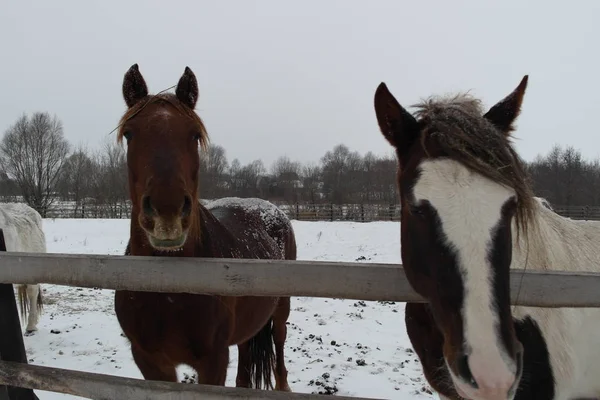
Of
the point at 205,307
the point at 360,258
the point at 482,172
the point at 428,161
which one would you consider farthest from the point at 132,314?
the point at 360,258

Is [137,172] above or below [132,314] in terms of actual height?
above

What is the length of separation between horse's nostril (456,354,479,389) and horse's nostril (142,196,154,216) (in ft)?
4.64

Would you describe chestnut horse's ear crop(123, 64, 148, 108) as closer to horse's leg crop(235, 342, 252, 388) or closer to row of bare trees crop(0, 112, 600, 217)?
horse's leg crop(235, 342, 252, 388)

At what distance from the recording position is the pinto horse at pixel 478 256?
3.98 feet

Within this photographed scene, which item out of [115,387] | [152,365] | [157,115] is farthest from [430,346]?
[157,115]

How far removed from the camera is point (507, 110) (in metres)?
1.74

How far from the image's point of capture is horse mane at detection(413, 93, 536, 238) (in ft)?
4.70

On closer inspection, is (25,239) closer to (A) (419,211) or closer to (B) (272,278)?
(B) (272,278)

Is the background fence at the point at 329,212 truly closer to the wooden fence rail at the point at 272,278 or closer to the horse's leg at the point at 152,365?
the horse's leg at the point at 152,365

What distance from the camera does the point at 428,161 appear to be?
1512 millimetres

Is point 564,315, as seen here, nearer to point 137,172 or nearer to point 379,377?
point 137,172

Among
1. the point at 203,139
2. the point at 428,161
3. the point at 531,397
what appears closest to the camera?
the point at 428,161

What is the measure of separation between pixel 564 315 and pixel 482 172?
0.99 m

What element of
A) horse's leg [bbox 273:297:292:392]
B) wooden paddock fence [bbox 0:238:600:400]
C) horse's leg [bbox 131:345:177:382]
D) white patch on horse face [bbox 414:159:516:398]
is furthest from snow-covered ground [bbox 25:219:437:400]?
white patch on horse face [bbox 414:159:516:398]
